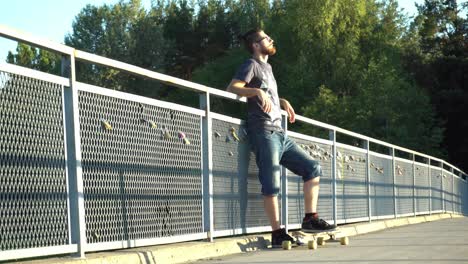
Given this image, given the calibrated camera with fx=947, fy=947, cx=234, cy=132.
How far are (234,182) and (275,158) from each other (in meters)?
0.48

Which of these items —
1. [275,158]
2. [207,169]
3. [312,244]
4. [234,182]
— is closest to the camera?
[207,169]

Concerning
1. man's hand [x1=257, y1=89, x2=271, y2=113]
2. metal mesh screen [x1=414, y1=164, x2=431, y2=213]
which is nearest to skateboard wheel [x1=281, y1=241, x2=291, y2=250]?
man's hand [x1=257, y1=89, x2=271, y2=113]

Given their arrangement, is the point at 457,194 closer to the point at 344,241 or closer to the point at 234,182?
the point at 344,241

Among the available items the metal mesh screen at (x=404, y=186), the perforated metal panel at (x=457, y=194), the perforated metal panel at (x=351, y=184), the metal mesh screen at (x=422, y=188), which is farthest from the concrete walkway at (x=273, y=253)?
the perforated metal panel at (x=457, y=194)

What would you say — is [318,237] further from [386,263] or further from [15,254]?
[15,254]

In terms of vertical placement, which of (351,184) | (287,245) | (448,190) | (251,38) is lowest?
(448,190)

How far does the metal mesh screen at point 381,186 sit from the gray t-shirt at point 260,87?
239 inches

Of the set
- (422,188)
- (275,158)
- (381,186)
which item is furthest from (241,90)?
(422,188)

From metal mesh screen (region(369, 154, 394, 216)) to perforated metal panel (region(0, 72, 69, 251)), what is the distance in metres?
9.23

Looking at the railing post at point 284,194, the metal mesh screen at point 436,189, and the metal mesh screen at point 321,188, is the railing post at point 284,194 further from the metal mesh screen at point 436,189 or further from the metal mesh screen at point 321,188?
the metal mesh screen at point 436,189

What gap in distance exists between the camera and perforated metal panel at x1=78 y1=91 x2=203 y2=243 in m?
6.30

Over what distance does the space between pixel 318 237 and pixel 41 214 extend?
3949 mm

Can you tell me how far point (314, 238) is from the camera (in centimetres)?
927

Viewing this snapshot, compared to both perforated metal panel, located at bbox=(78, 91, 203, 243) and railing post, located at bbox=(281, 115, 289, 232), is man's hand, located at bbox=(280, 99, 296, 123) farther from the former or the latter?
perforated metal panel, located at bbox=(78, 91, 203, 243)
